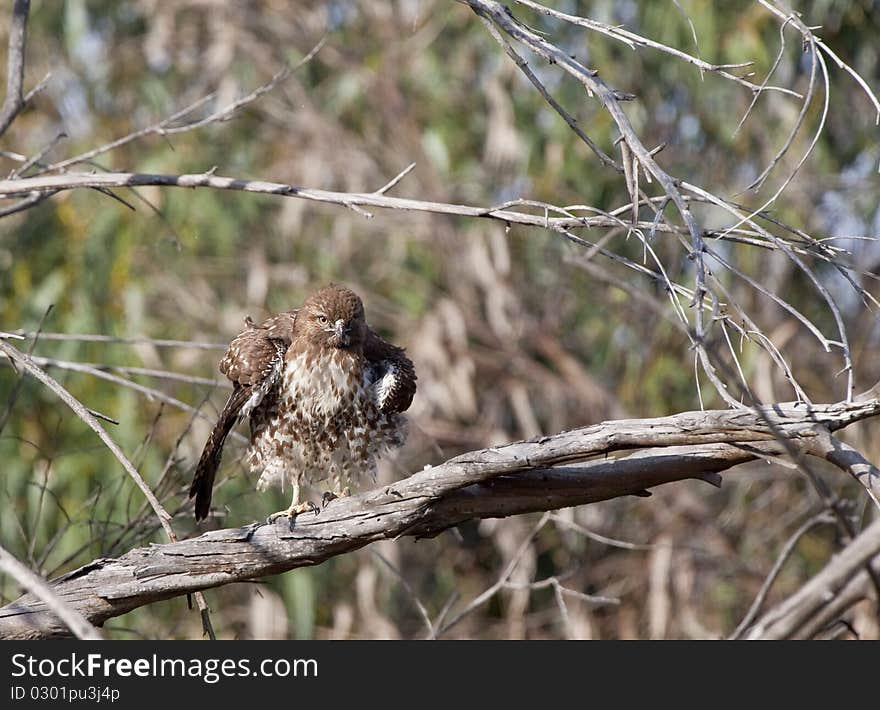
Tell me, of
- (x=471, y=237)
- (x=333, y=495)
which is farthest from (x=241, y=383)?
(x=471, y=237)

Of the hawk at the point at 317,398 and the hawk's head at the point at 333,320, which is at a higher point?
the hawk's head at the point at 333,320

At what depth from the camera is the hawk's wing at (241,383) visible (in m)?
3.80

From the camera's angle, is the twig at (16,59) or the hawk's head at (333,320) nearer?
the twig at (16,59)

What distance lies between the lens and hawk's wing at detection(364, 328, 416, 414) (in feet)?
13.3

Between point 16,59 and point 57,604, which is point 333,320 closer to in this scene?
point 16,59

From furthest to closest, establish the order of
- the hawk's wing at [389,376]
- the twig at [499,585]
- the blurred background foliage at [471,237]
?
1. the blurred background foliage at [471,237]
2. the hawk's wing at [389,376]
3. the twig at [499,585]

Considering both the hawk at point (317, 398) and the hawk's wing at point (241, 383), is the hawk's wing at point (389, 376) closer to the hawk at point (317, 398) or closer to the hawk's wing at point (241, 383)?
the hawk at point (317, 398)

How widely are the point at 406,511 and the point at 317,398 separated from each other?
3.11ft

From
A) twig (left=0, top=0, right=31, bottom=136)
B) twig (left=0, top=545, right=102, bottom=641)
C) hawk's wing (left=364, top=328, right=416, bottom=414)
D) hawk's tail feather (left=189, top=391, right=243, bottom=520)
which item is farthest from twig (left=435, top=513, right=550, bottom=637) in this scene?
twig (left=0, top=0, right=31, bottom=136)

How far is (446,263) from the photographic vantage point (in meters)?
8.27

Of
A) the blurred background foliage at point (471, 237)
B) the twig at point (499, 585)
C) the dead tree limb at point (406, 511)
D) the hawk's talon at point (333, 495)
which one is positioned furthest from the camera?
the blurred background foliage at point (471, 237)

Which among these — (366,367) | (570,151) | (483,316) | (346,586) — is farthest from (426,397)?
(366,367)

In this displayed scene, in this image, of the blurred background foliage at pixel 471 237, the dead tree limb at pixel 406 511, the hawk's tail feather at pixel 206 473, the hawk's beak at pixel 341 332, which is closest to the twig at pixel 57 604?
the dead tree limb at pixel 406 511

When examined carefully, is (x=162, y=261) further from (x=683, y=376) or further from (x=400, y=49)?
(x=683, y=376)
